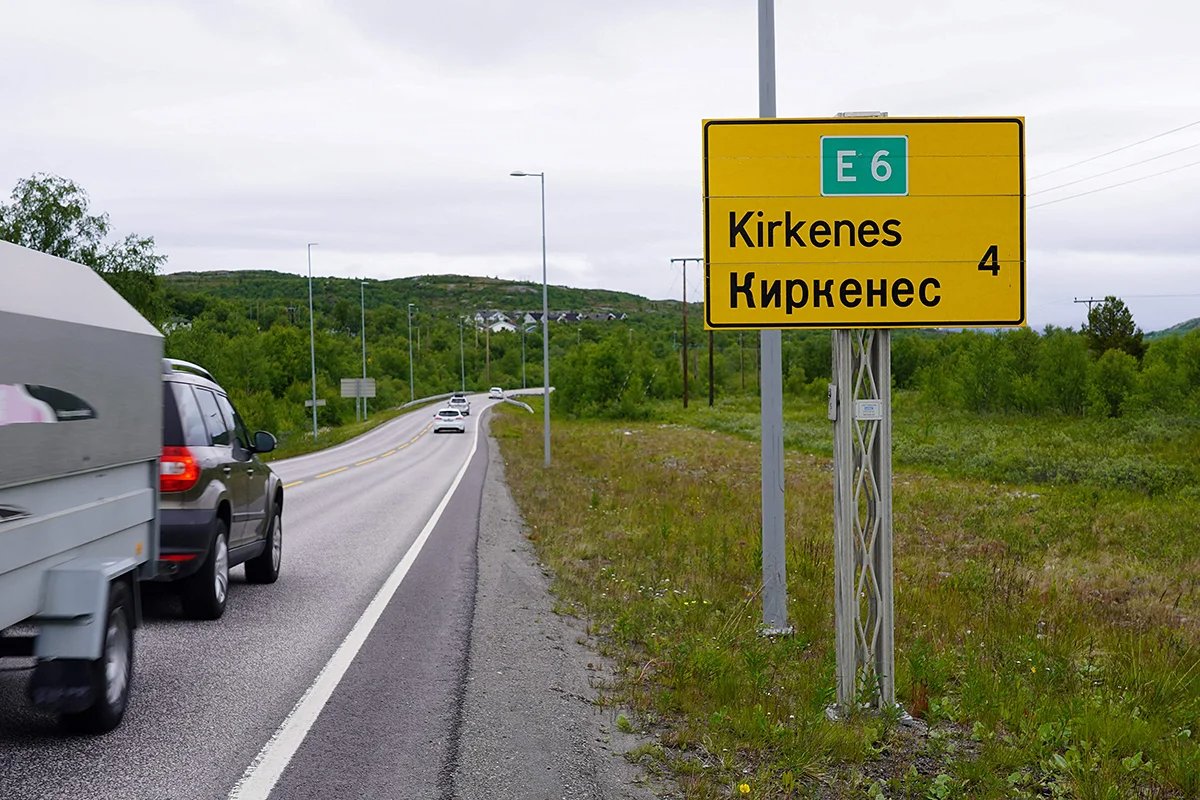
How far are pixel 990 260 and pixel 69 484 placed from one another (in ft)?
16.8

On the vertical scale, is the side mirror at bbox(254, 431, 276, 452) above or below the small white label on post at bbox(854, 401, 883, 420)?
below

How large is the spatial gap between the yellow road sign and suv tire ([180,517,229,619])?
15.4 ft

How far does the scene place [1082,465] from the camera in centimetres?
2903

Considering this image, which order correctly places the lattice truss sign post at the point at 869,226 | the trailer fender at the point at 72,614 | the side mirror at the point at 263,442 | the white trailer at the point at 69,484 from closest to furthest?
the white trailer at the point at 69,484
the trailer fender at the point at 72,614
the lattice truss sign post at the point at 869,226
the side mirror at the point at 263,442

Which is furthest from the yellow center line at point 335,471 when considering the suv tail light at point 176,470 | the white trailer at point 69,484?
the white trailer at point 69,484

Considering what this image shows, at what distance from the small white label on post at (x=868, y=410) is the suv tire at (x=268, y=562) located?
250 inches

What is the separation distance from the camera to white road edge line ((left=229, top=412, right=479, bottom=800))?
4.68m

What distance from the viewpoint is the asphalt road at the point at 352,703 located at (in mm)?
4785

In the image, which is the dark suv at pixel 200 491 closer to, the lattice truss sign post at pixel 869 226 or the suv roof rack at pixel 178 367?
the suv roof rack at pixel 178 367

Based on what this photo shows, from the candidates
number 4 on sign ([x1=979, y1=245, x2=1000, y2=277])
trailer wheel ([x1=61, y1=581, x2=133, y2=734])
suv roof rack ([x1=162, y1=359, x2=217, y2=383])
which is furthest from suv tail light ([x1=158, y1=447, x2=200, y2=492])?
number 4 on sign ([x1=979, y1=245, x2=1000, y2=277])

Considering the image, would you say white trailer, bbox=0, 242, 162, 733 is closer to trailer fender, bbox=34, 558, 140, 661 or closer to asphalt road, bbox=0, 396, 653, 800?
trailer fender, bbox=34, 558, 140, 661

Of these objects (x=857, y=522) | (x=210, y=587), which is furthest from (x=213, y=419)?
(x=857, y=522)

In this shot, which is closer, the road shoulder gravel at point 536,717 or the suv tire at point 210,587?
the road shoulder gravel at point 536,717

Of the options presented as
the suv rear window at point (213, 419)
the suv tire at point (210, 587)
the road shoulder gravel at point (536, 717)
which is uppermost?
the suv rear window at point (213, 419)
